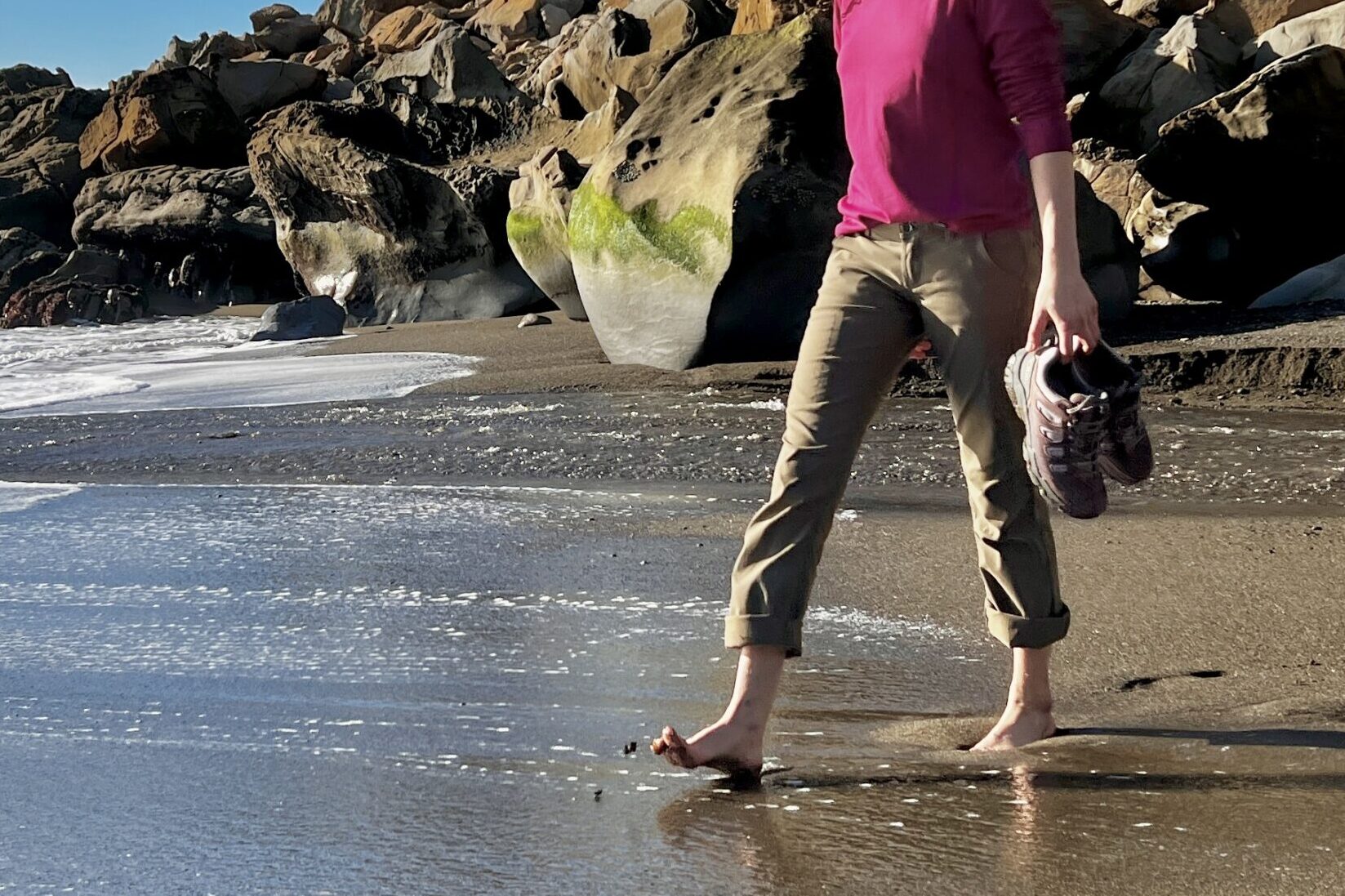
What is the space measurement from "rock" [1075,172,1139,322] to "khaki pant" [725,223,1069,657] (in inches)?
284

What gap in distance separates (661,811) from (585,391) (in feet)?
20.5

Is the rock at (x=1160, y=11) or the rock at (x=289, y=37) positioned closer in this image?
the rock at (x=1160, y=11)

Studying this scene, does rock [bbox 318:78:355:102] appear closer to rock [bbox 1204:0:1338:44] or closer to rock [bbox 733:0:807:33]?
rock [bbox 733:0:807:33]

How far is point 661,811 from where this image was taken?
97.7 inches

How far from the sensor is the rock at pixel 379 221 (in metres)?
15.8

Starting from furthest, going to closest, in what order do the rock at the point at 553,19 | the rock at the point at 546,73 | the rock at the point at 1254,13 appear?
the rock at the point at 553,19 → the rock at the point at 546,73 → the rock at the point at 1254,13

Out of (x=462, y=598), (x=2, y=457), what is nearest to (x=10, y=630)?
(x=462, y=598)

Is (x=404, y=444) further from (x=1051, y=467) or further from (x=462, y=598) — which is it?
(x=1051, y=467)

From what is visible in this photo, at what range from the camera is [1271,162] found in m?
11.0

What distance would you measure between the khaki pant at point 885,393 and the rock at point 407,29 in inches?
1664

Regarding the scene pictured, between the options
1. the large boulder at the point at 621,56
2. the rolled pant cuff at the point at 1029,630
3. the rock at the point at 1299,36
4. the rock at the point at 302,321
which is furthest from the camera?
the large boulder at the point at 621,56

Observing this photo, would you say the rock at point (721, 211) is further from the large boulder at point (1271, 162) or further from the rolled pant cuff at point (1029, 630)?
the rolled pant cuff at point (1029, 630)

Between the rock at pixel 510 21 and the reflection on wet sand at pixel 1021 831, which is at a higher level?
the rock at pixel 510 21

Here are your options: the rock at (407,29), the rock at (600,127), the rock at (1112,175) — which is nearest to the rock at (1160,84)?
the rock at (1112,175)
